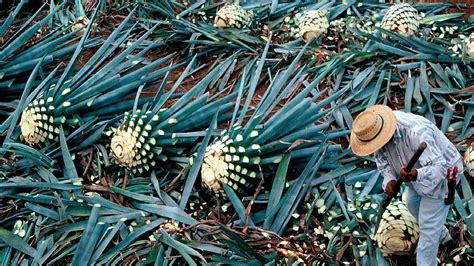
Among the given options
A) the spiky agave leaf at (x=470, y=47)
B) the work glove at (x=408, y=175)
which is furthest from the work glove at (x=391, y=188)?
the spiky agave leaf at (x=470, y=47)

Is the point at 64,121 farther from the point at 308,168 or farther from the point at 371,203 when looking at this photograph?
the point at 371,203

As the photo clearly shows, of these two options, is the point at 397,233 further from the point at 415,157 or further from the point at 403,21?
the point at 403,21

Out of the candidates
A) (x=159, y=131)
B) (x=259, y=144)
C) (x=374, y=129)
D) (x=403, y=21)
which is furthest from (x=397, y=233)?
(x=403, y=21)

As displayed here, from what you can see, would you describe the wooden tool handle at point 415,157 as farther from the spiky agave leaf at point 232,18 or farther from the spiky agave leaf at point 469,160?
the spiky agave leaf at point 232,18

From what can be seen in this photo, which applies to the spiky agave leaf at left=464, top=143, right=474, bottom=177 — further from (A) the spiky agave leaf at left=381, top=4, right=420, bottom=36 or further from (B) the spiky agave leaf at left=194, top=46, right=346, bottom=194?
(A) the spiky agave leaf at left=381, top=4, right=420, bottom=36

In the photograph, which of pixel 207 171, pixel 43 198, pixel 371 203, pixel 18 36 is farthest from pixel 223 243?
pixel 18 36

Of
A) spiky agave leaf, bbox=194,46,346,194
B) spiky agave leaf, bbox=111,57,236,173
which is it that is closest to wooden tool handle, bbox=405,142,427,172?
spiky agave leaf, bbox=194,46,346,194
